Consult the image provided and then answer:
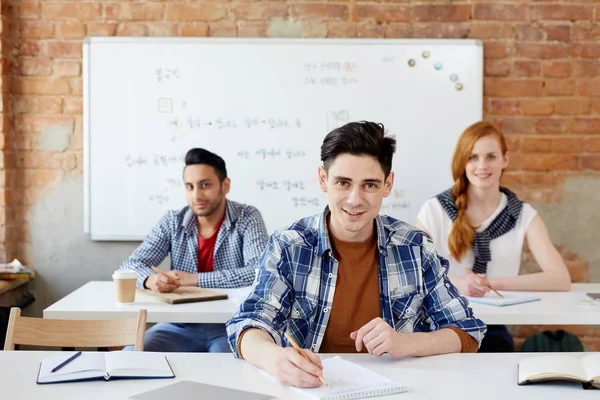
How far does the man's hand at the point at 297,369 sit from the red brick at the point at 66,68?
8.95 ft

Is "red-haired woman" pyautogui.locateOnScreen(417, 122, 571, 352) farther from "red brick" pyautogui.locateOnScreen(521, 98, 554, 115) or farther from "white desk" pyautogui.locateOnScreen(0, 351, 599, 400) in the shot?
"white desk" pyautogui.locateOnScreen(0, 351, 599, 400)

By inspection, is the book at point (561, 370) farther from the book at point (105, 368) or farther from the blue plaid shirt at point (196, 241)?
the blue plaid shirt at point (196, 241)

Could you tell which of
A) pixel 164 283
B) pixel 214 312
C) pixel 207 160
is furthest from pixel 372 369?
pixel 207 160

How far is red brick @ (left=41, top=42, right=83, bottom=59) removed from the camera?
3.74 meters

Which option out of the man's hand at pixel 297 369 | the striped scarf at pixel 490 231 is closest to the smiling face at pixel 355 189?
the man's hand at pixel 297 369

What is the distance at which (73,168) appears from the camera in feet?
12.4

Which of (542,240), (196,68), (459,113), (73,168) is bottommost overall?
(542,240)

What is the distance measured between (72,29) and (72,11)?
96 mm

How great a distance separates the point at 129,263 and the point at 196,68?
124 centimetres

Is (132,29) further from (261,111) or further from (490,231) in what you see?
(490,231)

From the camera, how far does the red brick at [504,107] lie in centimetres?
376

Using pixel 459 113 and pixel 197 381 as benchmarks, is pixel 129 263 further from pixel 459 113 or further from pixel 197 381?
pixel 459 113

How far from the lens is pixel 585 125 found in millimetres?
3773

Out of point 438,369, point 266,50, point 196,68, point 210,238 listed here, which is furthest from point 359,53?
point 438,369
